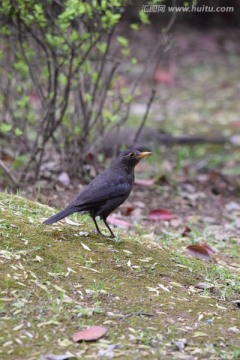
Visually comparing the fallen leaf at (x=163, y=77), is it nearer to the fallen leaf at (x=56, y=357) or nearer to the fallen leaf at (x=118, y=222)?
the fallen leaf at (x=118, y=222)

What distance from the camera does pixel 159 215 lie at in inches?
284

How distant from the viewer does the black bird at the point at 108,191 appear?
504cm

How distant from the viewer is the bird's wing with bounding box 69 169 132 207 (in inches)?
198

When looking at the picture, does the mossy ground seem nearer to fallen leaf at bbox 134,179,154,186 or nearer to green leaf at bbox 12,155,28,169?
green leaf at bbox 12,155,28,169

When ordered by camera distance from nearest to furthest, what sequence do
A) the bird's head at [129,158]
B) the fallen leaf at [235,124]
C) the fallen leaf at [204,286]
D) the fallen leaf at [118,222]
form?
1. the fallen leaf at [204,286]
2. the bird's head at [129,158]
3. the fallen leaf at [118,222]
4. the fallen leaf at [235,124]

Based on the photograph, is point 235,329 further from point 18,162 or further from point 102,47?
point 102,47

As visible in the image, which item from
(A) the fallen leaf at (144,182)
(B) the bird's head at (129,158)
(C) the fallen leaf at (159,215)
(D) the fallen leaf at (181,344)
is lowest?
(A) the fallen leaf at (144,182)

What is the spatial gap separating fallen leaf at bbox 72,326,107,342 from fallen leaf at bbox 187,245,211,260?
1.98m

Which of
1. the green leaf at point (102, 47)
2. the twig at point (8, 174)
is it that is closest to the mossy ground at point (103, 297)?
the twig at point (8, 174)

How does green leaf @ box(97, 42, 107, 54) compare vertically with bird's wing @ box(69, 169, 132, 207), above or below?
above

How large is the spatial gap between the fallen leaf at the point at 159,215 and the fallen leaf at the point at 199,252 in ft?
4.77

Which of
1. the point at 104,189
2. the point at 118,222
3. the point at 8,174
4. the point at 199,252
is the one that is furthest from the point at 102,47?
the point at 199,252

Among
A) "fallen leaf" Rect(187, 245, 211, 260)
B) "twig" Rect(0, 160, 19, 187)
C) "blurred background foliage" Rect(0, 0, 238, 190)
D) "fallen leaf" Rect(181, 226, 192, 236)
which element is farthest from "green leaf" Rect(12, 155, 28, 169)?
"fallen leaf" Rect(187, 245, 211, 260)

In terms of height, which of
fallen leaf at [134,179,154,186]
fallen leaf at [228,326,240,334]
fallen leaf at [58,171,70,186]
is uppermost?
fallen leaf at [228,326,240,334]
